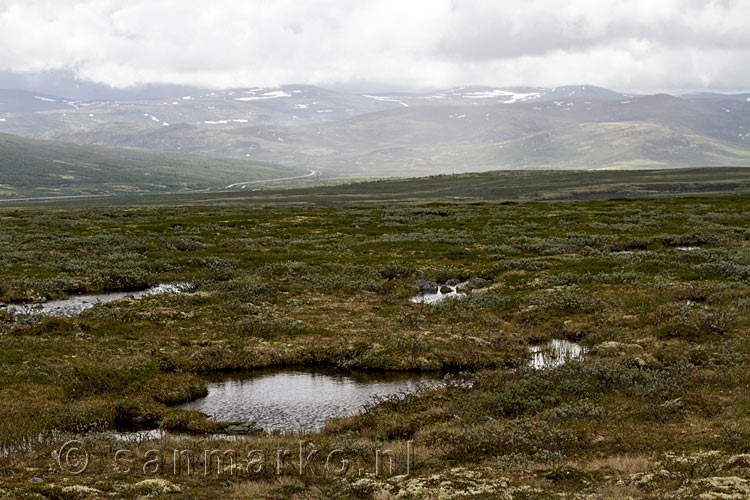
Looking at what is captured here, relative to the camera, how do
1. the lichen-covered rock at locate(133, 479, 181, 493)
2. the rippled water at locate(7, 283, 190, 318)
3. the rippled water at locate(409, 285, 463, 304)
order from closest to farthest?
the lichen-covered rock at locate(133, 479, 181, 493)
the rippled water at locate(7, 283, 190, 318)
the rippled water at locate(409, 285, 463, 304)

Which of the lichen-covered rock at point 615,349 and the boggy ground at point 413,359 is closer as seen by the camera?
the boggy ground at point 413,359

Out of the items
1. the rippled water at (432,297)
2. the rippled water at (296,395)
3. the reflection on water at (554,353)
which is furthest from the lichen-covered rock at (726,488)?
the rippled water at (432,297)

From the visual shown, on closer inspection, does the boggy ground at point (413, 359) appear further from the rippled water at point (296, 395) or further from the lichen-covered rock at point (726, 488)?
the rippled water at point (296, 395)

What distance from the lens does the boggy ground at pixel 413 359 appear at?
14469 millimetres

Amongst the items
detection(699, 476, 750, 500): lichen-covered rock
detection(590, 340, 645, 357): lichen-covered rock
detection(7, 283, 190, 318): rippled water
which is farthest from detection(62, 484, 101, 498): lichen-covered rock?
detection(7, 283, 190, 318): rippled water

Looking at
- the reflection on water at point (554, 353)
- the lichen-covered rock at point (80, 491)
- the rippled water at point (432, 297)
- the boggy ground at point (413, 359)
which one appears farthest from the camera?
the rippled water at point (432, 297)

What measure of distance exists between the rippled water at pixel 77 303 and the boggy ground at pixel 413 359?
71.2 inches

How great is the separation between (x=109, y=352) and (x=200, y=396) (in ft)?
21.3

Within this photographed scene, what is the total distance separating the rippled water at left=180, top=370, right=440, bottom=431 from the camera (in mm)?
22094

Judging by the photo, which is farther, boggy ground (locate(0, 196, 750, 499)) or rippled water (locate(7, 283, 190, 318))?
rippled water (locate(7, 283, 190, 318))

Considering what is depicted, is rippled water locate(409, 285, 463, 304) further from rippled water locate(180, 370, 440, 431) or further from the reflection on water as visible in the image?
rippled water locate(180, 370, 440, 431)

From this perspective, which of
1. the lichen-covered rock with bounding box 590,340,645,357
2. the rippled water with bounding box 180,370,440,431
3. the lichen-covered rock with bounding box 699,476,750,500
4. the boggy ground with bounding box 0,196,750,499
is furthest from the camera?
the lichen-covered rock with bounding box 590,340,645,357

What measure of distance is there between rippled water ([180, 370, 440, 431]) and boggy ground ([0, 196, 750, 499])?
116 cm

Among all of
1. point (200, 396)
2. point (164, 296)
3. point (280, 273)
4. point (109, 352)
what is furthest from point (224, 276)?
point (200, 396)
